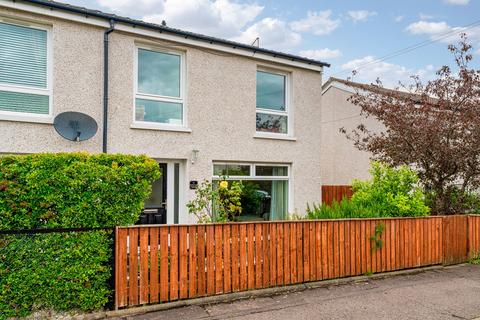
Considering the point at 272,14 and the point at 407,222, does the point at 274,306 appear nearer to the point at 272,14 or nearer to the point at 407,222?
the point at 407,222

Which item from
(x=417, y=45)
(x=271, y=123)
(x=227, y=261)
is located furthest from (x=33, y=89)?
(x=417, y=45)

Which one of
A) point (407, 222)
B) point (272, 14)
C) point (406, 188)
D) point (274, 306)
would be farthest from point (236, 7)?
point (274, 306)

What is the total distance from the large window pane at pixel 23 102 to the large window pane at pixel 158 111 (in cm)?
199

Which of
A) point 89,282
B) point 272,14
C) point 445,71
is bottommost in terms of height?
point 89,282

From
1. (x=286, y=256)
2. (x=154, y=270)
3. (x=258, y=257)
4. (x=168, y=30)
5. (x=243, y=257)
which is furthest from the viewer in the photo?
(x=168, y=30)

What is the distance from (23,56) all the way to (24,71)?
1.02ft

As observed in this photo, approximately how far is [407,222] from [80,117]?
23.6ft

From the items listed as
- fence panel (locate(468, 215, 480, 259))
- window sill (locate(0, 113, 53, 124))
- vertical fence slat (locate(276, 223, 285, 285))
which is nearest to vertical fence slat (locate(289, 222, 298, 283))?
vertical fence slat (locate(276, 223, 285, 285))

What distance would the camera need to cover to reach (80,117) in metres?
7.88

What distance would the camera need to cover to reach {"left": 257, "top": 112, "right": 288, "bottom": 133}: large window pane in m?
10.8

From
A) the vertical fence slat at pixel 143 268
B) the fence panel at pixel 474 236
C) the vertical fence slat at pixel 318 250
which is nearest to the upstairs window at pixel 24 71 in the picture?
the vertical fence slat at pixel 143 268

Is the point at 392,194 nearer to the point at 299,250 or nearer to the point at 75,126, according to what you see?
the point at 299,250

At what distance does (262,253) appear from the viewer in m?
6.28

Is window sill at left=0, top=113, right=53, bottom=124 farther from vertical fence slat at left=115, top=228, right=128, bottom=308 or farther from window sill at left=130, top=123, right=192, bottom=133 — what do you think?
vertical fence slat at left=115, top=228, right=128, bottom=308
